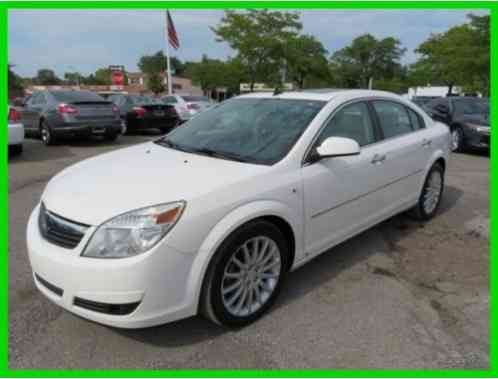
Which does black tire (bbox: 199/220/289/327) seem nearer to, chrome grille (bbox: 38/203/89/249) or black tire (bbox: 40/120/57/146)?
chrome grille (bbox: 38/203/89/249)

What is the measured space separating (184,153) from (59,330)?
62.1 inches

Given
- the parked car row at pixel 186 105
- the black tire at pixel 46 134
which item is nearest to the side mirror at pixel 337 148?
the black tire at pixel 46 134

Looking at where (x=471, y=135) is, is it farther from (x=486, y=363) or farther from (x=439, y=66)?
(x=439, y=66)

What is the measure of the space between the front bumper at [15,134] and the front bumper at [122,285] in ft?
A: 23.5

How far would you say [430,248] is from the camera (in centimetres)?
426

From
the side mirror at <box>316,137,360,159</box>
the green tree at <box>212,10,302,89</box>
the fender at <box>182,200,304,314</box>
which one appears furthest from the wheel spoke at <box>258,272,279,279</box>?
the green tree at <box>212,10,302,89</box>

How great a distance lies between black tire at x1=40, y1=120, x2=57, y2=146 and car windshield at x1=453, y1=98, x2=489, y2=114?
10.9m

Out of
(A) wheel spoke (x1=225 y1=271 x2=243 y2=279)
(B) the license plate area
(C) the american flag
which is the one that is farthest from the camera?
(C) the american flag

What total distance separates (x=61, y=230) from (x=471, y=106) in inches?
466

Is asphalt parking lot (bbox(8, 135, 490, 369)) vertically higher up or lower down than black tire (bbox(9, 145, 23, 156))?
lower down

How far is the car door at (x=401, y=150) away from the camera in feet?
13.2

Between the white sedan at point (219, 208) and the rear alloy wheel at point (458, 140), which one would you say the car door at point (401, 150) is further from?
the rear alloy wheel at point (458, 140)

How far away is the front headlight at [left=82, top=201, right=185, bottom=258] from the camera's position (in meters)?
2.32

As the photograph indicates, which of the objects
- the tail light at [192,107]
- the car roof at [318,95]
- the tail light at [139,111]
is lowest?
the car roof at [318,95]
